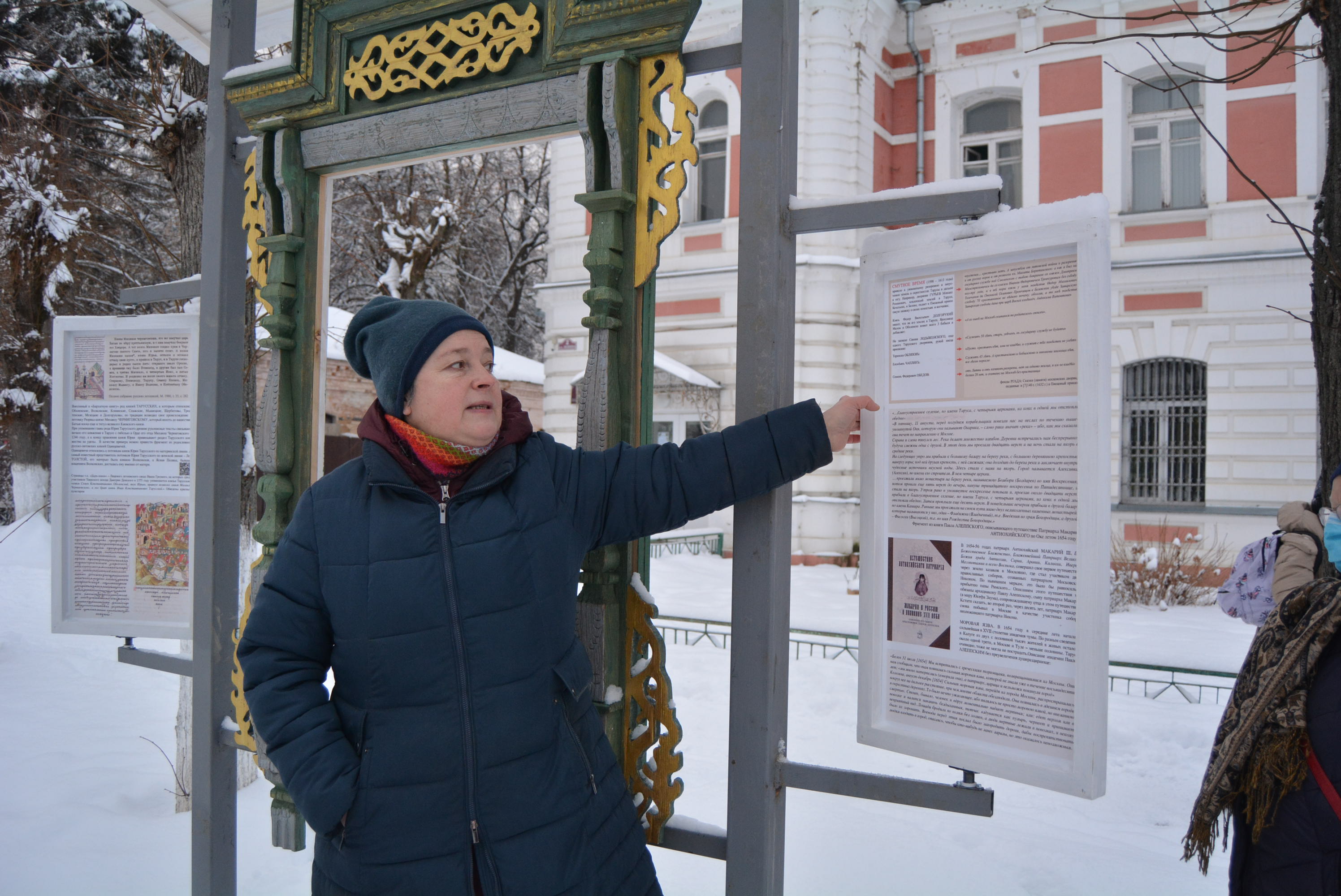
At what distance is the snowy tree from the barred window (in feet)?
32.5

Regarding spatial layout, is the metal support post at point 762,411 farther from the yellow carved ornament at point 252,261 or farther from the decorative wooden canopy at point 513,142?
the yellow carved ornament at point 252,261

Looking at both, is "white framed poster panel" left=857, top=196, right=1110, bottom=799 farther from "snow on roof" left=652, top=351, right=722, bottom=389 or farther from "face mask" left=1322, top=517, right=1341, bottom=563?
"snow on roof" left=652, top=351, right=722, bottom=389

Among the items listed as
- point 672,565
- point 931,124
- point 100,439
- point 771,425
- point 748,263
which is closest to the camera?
point 771,425

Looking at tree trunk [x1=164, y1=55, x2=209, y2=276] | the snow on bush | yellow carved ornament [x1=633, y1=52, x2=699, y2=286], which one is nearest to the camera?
yellow carved ornament [x1=633, y1=52, x2=699, y2=286]

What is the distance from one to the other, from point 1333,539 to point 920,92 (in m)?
12.0

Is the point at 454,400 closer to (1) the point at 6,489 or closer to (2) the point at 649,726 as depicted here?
(2) the point at 649,726

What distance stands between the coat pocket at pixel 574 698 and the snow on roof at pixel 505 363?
10.6 meters

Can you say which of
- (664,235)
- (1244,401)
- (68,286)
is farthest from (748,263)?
(68,286)

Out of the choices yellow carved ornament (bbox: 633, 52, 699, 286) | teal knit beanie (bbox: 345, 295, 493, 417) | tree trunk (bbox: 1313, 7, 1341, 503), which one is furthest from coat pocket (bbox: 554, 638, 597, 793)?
tree trunk (bbox: 1313, 7, 1341, 503)

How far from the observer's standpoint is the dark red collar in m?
2.01

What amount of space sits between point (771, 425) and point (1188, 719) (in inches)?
181

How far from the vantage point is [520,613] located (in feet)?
6.41

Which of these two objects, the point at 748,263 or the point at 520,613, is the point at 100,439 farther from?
the point at 748,263

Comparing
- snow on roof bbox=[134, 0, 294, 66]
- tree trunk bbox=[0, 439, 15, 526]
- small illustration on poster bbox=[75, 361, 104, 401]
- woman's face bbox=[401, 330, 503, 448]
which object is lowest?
tree trunk bbox=[0, 439, 15, 526]
